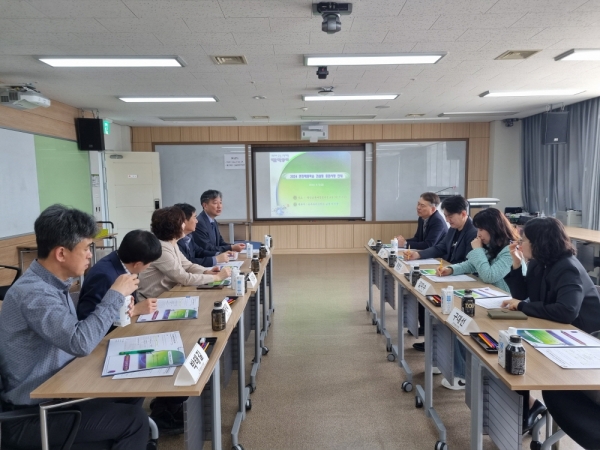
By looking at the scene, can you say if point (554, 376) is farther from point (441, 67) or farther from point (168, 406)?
point (441, 67)

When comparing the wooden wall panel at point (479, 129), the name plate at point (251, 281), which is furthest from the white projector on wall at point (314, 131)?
the name plate at point (251, 281)

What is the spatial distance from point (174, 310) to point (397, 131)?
7.03 m

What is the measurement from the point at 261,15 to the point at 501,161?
6929 mm

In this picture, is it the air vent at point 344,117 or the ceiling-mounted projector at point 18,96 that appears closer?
the ceiling-mounted projector at point 18,96

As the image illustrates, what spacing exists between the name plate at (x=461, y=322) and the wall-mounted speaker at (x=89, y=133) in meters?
6.08

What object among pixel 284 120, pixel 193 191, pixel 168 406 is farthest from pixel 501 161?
pixel 168 406

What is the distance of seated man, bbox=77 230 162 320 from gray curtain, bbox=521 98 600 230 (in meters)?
6.59

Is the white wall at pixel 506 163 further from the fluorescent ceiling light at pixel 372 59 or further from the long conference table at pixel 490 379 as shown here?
the long conference table at pixel 490 379

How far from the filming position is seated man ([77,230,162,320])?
1.97 metres

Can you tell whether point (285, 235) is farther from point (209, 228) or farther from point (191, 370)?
point (191, 370)

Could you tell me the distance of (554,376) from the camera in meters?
1.47

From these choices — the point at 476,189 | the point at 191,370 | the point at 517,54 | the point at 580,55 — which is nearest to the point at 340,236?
the point at 476,189

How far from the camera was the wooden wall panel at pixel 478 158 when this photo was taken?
27.1 feet

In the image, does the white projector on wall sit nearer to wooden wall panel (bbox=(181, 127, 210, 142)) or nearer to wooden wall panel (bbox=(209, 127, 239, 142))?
wooden wall panel (bbox=(209, 127, 239, 142))
